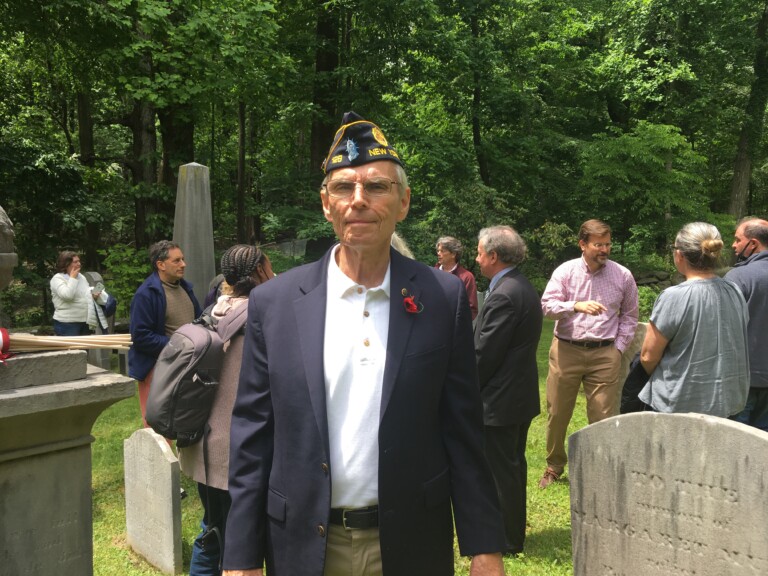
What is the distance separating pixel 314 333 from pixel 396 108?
63.9ft

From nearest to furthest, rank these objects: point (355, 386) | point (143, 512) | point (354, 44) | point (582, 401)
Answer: point (355, 386) → point (143, 512) → point (582, 401) → point (354, 44)

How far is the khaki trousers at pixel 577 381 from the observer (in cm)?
589

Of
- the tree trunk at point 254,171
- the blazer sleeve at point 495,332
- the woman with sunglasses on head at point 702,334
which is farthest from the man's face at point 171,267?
the tree trunk at point 254,171

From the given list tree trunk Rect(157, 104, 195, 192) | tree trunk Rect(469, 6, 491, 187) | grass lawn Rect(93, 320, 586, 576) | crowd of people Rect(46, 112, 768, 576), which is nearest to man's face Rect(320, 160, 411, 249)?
crowd of people Rect(46, 112, 768, 576)

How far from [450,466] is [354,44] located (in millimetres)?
18214

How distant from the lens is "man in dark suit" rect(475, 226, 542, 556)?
15.0 ft

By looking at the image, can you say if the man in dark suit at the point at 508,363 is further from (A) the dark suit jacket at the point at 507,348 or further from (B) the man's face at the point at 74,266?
(B) the man's face at the point at 74,266

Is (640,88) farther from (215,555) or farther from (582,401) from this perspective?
(215,555)

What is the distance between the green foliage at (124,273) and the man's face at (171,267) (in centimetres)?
670

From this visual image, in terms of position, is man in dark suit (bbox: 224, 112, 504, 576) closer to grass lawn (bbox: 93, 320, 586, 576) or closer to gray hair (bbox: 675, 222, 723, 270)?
gray hair (bbox: 675, 222, 723, 270)

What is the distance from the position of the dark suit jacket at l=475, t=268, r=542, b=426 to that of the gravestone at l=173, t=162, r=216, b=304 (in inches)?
199

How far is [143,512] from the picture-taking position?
4852mm

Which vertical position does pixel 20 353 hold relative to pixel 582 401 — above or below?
above

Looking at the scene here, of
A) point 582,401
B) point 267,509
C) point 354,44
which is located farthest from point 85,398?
point 354,44
